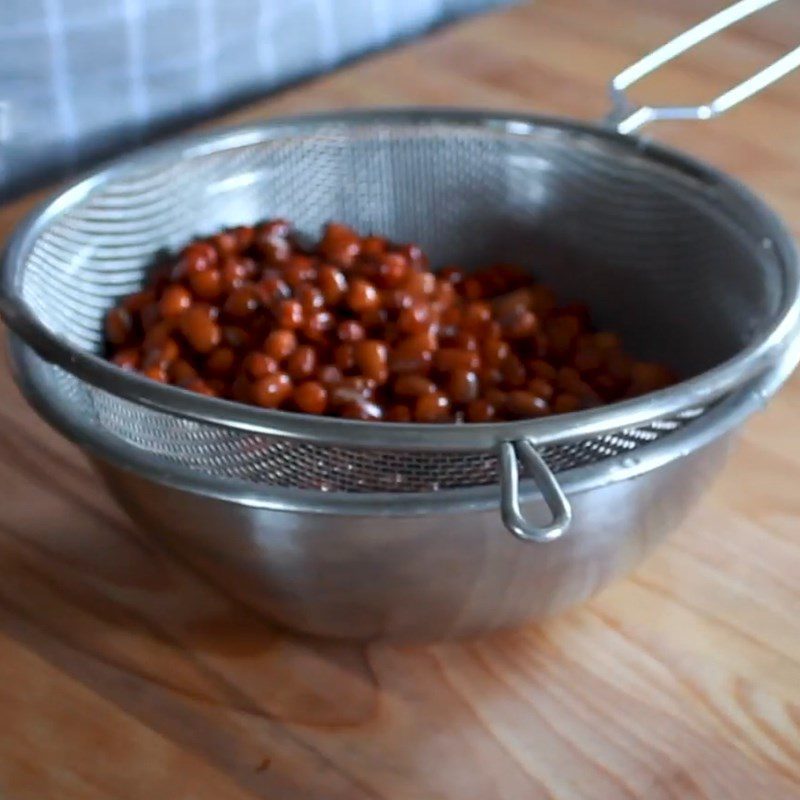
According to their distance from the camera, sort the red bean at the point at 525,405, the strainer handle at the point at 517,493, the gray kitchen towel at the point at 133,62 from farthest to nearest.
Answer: the gray kitchen towel at the point at 133,62, the red bean at the point at 525,405, the strainer handle at the point at 517,493

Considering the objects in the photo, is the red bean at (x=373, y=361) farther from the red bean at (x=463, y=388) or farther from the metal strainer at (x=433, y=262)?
the metal strainer at (x=433, y=262)

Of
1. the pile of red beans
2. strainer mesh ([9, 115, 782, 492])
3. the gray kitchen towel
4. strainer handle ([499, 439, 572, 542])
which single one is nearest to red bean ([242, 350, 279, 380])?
the pile of red beans

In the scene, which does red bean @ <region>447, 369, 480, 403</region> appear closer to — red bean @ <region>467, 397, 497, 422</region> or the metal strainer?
red bean @ <region>467, 397, 497, 422</region>

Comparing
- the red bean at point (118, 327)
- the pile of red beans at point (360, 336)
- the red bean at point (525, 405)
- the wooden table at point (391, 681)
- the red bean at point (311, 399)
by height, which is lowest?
the wooden table at point (391, 681)

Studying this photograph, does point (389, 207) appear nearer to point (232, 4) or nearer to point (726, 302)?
point (726, 302)

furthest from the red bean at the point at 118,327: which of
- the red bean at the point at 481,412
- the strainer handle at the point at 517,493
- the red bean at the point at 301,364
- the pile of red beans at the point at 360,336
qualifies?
the strainer handle at the point at 517,493

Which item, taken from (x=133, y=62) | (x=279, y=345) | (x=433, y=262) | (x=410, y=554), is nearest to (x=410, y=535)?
(x=410, y=554)
